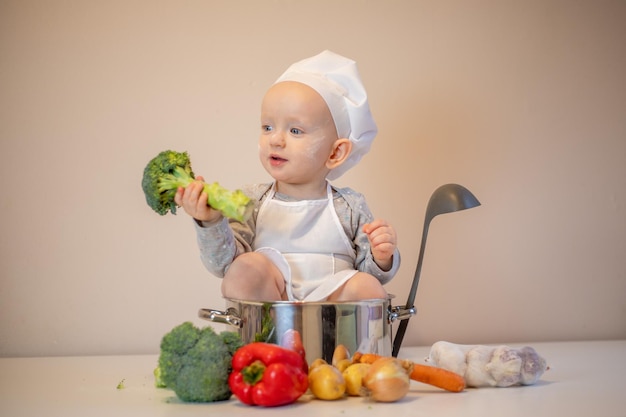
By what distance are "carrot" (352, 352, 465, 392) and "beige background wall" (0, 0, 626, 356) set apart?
0.76 m

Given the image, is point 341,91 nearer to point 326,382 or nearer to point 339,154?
point 339,154

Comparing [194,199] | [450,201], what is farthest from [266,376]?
[450,201]

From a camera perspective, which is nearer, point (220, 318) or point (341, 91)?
point (220, 318)

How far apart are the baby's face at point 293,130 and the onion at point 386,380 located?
0.49 m

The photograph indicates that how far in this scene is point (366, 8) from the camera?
2100 millimetres

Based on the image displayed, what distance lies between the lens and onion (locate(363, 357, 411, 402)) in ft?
4.15

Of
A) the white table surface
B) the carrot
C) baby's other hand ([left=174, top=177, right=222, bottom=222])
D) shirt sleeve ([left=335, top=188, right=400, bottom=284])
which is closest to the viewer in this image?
the white table surface

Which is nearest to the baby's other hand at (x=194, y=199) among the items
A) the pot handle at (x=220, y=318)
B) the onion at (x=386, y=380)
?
the pot handle at (x=220, y=318)

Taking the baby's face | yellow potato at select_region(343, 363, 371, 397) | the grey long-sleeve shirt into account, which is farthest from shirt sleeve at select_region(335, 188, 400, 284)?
yellow potato at select_region(343, 363, 371, 397)

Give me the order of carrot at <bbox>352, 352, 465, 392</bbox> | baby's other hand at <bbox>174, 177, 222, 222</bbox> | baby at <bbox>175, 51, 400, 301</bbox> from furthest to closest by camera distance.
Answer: baby at <bbox>175, 51, 400, 301</bbox> → baby's other hand at <bbox>174, 177, 222, 222</bbox> → carrot at <bbox>352, 352, 465, 392</bbox>

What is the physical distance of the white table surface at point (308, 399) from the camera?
1.22 meters

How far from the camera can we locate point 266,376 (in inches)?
48.3

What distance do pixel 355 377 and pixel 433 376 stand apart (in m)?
0.13

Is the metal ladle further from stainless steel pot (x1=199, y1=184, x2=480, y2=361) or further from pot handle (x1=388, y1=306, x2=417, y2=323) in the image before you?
stainless steel pot (x1=199, y1=184, x2=480, y2=361)
